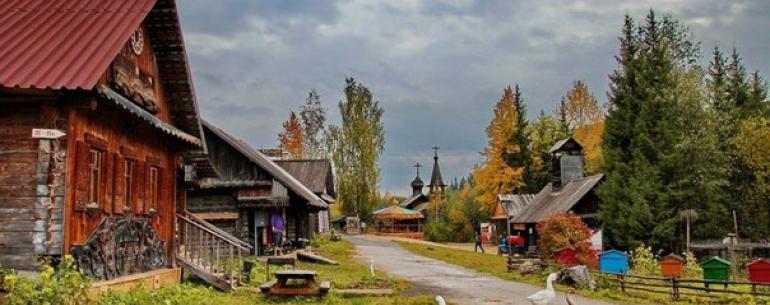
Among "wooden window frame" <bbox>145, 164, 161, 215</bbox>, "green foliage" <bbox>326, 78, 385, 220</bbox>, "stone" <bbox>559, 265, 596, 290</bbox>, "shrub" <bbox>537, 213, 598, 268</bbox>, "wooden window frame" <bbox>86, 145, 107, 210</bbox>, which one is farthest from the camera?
"green foliage" <bbox>326, 78, 385, 220</bbox>

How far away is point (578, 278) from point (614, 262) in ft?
12.4

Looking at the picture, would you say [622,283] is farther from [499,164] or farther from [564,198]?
[499,164]

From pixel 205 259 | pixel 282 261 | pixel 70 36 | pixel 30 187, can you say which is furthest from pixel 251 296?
pixel 282 261

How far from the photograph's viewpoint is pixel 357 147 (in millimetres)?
75875

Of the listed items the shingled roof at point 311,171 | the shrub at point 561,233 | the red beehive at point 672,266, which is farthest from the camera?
the shingled roof at point 311,171

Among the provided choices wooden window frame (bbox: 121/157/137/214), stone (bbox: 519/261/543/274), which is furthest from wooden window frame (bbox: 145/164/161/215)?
stone (bbox: 519/261/543/274)

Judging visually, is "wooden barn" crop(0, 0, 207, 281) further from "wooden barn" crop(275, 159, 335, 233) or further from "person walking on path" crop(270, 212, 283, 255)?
"wooden barn" crop(275, 159, 335, 233)

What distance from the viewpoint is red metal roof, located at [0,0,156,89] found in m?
11.6

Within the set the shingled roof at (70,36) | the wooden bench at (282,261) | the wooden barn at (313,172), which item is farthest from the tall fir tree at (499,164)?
the shingled roof at (70,36)

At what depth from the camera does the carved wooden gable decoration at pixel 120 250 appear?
1329 centimetres

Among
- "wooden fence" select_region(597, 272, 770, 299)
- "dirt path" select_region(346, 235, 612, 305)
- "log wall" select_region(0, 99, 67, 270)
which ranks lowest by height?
"dirt path" select_region(346, 235, 612, 305)

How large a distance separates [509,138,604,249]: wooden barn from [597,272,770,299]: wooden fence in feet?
54.3

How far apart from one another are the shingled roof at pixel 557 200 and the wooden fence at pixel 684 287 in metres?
16.5

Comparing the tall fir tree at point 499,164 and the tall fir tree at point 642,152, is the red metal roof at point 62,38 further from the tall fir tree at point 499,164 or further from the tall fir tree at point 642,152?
the tall fir tree at point 499,164
